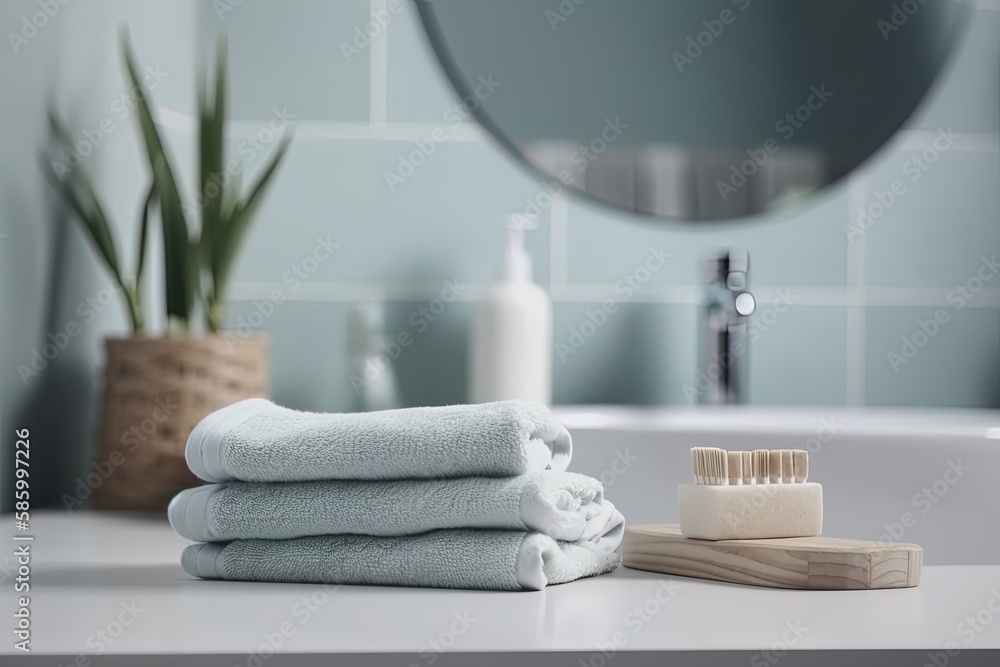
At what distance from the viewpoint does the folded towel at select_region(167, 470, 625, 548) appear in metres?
0.59

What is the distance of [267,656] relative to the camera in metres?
0.46

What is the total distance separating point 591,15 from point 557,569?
0.95 m

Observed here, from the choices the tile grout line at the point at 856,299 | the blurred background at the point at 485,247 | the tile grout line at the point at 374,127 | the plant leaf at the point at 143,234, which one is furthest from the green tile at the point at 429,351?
the tile grout line at the point at 856,299

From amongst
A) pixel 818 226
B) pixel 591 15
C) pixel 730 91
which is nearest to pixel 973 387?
pixel 818 226

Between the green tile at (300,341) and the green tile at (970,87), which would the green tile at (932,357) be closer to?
the green tile at (970,87)

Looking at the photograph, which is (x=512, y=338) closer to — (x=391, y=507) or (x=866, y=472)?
(x=866, y=472)

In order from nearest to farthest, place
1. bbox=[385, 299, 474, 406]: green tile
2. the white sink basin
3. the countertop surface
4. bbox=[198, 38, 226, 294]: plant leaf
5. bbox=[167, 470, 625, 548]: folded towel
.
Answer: the countertop surface, bbox=[167, 470, 625, 548]: folded towel, the white sink basin, bbox=[198, 38, 226, 294]: plant leaf, bbox=[385, 299, 474, 406]: green tile

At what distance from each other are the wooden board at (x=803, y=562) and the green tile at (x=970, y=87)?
0.94m

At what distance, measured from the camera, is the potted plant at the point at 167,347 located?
1.10 metres

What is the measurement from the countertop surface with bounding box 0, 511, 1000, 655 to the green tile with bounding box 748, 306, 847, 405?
0.71m

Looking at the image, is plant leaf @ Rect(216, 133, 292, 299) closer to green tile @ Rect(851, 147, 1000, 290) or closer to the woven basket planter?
the woven basket planter

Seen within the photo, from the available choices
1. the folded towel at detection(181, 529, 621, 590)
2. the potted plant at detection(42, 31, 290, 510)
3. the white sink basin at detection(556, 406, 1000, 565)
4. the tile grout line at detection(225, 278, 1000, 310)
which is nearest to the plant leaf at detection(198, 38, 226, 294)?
the potted plant at detection(42, 31, 290, 510)

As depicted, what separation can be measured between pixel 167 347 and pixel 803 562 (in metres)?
0.72

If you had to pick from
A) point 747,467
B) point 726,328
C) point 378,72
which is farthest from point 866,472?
point 378,72
